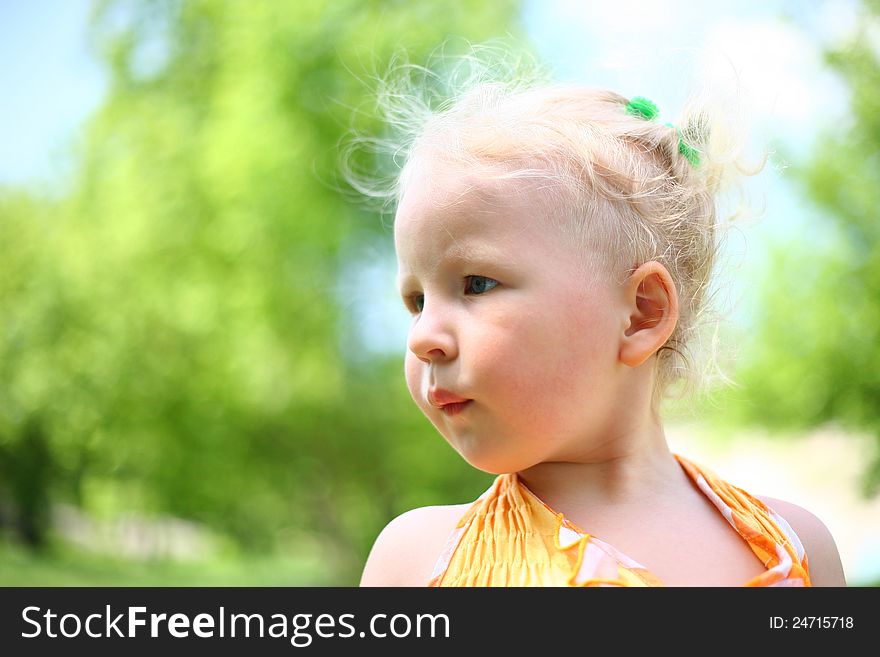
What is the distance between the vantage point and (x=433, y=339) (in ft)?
2.72

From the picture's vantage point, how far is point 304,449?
6.44 meters

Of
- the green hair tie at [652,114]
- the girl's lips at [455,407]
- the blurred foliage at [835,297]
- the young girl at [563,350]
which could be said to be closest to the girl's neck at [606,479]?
the young girl at [563,350]

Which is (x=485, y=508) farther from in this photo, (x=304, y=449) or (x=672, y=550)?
(x=304, y=449)

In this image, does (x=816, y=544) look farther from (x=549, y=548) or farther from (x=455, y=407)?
(x=455, y=407)

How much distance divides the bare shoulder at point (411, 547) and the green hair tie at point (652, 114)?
437 mm

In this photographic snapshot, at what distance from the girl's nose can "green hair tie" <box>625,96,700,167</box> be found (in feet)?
1.11

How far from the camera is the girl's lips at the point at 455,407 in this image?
846mm

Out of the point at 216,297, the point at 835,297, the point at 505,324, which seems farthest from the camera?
the point at 216,297

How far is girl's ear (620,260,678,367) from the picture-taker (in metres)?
0.88

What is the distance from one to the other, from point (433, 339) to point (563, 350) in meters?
0.12

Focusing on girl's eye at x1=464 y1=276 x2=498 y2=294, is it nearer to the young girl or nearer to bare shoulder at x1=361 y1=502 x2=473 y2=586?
the young girl

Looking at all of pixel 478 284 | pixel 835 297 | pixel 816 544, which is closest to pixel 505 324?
pixel 478 284

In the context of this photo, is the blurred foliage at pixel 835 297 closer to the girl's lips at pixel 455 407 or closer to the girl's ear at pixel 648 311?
the girl's ear at pixel 648 311

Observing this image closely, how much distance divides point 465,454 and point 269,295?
5.21 metres
